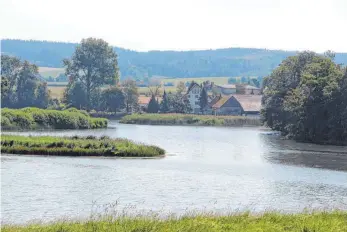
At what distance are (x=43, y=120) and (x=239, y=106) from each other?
81.5m

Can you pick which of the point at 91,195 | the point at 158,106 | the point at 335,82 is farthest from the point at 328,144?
the point at 158,106

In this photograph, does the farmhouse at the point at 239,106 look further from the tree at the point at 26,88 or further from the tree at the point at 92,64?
the tree at the point at 26,88

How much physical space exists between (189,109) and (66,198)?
141791 millimetres

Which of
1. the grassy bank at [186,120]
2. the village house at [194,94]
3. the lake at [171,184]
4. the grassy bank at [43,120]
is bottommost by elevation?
the lake at [171,184]

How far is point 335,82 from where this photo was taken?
3455 inches

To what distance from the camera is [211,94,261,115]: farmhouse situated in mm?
174875

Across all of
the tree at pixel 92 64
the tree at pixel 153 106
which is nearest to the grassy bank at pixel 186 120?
the tree at pixel 153 106

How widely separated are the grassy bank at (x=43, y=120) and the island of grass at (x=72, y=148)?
33272 millimetres

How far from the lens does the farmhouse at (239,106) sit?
6885 inches

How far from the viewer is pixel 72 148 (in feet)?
191

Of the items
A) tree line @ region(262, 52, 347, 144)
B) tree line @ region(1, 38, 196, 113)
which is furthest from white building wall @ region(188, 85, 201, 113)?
tree line @ region(262, 52, 347, 144)

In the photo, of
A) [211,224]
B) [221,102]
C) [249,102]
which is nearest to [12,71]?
[221,102]

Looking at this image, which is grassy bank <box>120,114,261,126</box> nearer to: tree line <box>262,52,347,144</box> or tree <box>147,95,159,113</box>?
tree <box>147,95,159,113</box>

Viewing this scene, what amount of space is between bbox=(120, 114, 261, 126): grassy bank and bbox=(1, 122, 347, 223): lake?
77674mm
